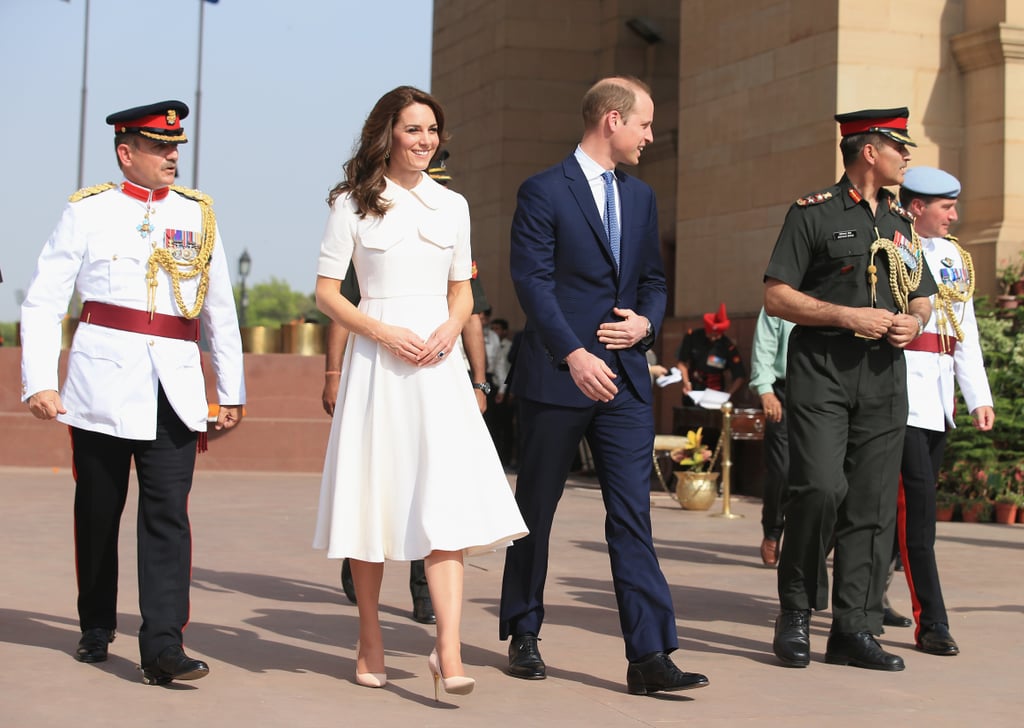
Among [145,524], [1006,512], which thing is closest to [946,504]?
[1006,512]

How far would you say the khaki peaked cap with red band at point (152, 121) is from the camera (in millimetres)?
5684

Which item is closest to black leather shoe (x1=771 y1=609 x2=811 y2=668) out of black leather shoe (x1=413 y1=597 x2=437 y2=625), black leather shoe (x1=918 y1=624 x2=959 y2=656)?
black leather shoe (x1=918 y1=624 x2=959 y2=656)

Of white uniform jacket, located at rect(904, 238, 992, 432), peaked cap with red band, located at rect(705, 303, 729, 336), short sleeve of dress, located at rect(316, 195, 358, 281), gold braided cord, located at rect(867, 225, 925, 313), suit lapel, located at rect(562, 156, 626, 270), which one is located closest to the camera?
short sleeve of dress, located at rect(316, 195, 358, 281)

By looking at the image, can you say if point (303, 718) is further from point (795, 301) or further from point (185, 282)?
point (795, 301)

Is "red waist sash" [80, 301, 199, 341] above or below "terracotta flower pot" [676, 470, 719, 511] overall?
above

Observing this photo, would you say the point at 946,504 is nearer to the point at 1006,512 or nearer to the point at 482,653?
the point at 1006,512

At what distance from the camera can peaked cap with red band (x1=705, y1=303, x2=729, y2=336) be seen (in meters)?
13.9

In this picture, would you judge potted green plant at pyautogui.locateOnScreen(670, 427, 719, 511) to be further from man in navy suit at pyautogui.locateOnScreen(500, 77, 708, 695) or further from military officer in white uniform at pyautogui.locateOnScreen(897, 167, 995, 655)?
man in navy suit at pyautogui.locateOnScreen(500, 77, 708, 695)

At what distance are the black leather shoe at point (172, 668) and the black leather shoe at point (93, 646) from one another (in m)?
0.45

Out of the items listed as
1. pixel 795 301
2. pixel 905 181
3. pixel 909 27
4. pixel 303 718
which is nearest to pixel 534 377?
pixel 795 301

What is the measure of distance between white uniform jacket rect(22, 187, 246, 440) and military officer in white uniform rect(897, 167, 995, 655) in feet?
9.56

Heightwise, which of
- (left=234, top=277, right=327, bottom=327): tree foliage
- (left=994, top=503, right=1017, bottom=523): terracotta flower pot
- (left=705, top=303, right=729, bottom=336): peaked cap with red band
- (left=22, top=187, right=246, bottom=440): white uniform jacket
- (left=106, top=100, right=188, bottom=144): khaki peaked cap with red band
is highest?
(left=234, top=277, right=327, bottom=327): tree foliage

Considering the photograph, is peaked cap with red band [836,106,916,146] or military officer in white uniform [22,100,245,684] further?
peaked cap with red band [836,106,916,146]

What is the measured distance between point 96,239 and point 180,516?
1.03 m
